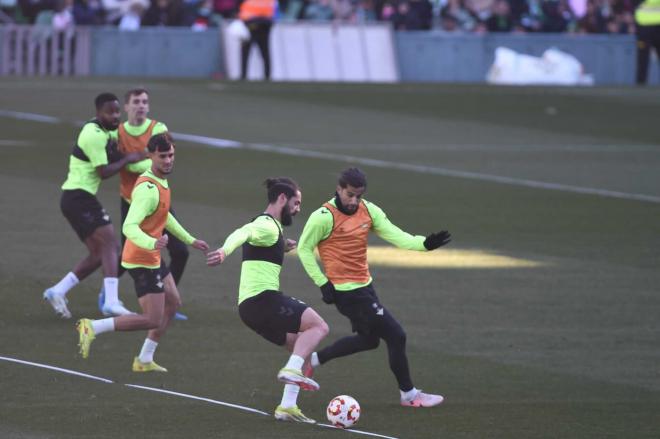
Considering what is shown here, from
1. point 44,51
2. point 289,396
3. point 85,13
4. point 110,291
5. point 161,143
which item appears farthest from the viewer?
point 85,13

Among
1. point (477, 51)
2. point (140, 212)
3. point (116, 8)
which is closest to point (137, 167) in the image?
point (140, 212)

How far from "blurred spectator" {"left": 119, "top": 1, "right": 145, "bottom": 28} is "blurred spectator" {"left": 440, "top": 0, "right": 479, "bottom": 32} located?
837 centimetres

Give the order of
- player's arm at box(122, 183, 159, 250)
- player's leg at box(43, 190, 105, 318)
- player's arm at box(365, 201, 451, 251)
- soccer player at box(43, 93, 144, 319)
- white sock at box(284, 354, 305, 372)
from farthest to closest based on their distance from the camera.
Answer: player's leg at box(43, 190, 105, 318)
soccer player at box(43, 93, 144, 319)
player's arm at box(365, 201, 451, 251)
player's arm at box(122, 183, 159, 250)
white sock at box(284, 354, 305, 372)

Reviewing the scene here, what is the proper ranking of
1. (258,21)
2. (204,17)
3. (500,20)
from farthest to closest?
(500,20) < (204,17) < (258,21)

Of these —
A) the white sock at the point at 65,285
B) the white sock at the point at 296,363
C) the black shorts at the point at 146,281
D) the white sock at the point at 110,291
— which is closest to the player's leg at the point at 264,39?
the white sock at the point at 65,285

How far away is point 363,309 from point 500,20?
30971mm

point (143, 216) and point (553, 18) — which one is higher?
point (143, 216)

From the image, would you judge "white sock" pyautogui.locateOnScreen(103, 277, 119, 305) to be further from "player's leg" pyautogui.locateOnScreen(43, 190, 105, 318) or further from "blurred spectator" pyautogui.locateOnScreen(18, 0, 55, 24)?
"blurred spectator" pyautogui.locateOnScreen(18, 0, 55, 24)

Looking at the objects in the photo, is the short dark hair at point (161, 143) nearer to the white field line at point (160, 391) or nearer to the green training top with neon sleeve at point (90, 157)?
the white field line at point (160, 391)

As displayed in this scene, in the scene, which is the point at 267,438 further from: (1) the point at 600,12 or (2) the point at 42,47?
(1) the point at 600,12

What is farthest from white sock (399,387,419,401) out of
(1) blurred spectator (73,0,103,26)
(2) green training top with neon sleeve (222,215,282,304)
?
(1) blurred spectator (73,0,103,26)

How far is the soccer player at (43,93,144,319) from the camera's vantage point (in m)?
14.3

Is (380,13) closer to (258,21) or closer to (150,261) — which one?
(258,21)

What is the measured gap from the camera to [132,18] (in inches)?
1538
